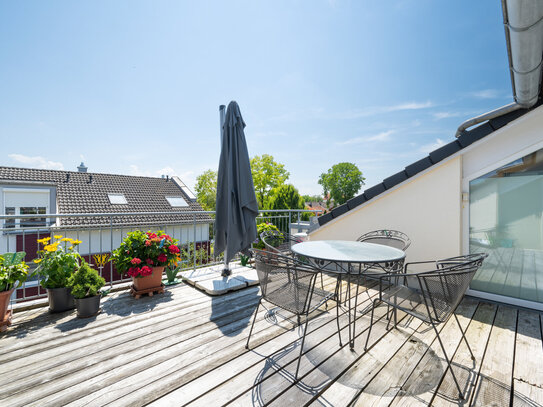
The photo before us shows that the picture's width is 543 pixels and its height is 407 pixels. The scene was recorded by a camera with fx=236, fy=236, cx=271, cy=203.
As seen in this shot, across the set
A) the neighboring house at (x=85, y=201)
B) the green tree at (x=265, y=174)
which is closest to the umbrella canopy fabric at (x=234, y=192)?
the neighboring house at (x=85, y=201)

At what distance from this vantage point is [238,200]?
3266 mm

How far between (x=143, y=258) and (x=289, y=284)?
211 cm

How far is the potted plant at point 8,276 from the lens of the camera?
2.17 metres

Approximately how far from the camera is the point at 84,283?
2443 millimetres

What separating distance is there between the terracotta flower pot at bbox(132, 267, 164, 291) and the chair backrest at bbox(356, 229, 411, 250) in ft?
9.34

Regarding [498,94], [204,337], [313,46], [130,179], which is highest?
[313,46]

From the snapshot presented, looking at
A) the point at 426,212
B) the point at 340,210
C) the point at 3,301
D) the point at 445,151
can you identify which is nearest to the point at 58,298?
the point at 3,301

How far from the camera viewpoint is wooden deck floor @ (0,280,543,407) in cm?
142

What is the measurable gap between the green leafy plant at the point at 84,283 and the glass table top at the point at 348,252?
2.11 metres

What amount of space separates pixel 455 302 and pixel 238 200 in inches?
98.0

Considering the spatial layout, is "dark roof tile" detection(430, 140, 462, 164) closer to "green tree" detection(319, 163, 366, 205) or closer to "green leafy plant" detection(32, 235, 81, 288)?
"green leafy plant" detection(32, 235, 81, 288)

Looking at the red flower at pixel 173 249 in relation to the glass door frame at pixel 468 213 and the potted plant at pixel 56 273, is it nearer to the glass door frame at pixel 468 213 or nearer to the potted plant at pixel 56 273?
the potted plant at pixel 56 273

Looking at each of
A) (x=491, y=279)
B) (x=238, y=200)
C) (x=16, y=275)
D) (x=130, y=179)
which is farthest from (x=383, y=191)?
(x=130, y=179)

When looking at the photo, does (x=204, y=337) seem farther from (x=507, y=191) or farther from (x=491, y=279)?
(x=507, y=191)
